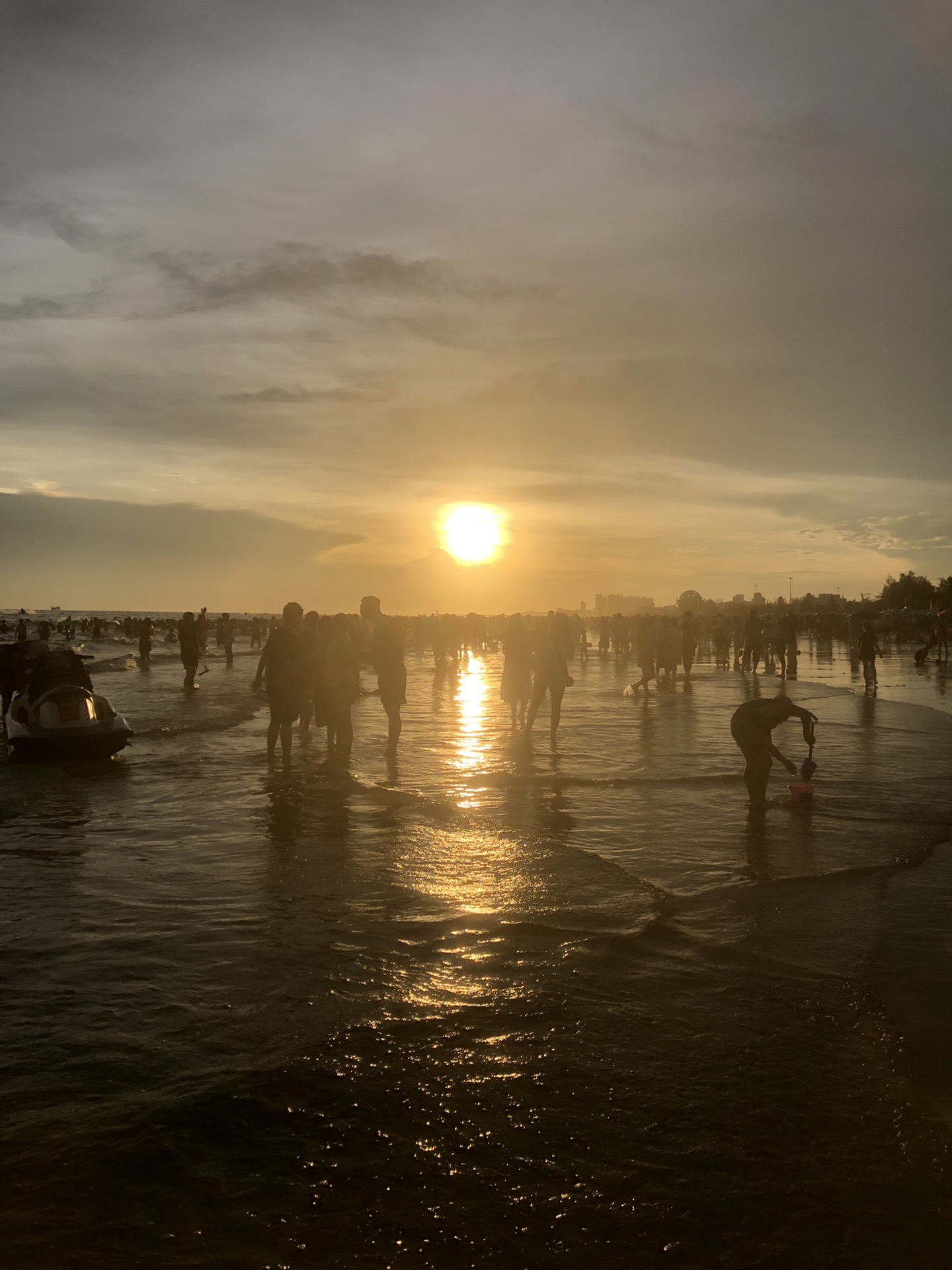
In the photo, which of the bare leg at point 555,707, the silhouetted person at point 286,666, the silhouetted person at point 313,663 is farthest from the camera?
the bare leg at point 555,707

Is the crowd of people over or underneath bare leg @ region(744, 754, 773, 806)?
over

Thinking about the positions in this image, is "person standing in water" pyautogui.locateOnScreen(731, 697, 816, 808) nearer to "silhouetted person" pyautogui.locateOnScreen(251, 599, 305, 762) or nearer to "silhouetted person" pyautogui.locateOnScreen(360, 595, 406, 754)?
"silhouetted person" pyautogui.locateOnScreen(360, 595, 406, 754)

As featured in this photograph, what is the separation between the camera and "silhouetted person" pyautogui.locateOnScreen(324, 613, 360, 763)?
12.9m

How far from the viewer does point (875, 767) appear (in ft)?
42.5

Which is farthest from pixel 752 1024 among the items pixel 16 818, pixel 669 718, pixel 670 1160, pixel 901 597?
pixel 901 597

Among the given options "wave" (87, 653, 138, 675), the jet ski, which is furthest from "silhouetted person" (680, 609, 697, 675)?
the jet ski

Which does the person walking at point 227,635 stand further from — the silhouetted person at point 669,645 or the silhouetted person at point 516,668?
the silhouetted person at point 516,668

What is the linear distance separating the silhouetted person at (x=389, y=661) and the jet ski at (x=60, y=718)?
3.81 meters

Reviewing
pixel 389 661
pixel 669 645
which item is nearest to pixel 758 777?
pixel 389 661

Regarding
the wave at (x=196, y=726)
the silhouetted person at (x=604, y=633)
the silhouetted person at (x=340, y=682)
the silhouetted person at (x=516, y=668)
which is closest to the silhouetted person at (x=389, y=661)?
the silhouetted person at (x=340, y=682)

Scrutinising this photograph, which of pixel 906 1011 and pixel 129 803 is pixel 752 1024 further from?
pixel 129 803

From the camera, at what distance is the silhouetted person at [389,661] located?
1286 cm

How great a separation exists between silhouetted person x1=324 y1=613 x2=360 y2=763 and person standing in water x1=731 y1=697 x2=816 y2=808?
5294 mm

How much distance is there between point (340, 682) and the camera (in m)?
13.0
